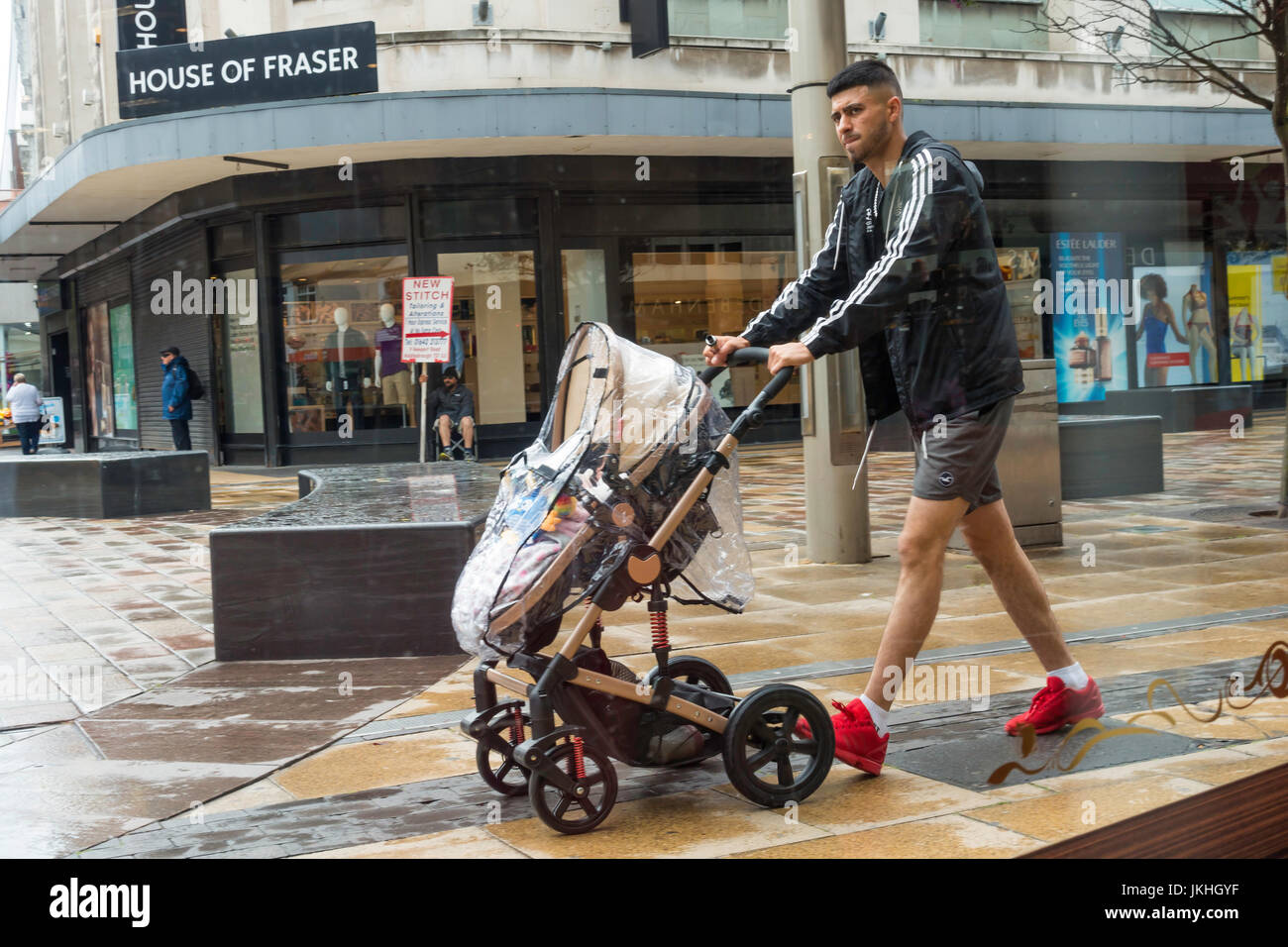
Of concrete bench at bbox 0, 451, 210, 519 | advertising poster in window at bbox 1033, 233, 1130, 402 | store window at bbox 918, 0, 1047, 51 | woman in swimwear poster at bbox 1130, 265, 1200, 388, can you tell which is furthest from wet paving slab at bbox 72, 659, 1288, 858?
woman in swimwear poster at bbox 1130, 265, 1200, 388

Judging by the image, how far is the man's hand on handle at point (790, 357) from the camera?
3454mm

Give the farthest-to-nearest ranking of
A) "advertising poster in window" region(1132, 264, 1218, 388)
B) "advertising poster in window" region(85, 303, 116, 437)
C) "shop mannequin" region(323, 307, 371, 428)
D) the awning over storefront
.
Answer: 1. "advertising poster in window" region(85, 303, 116, 437)
2. "advertising poster in window" region(1132, 264, 1218, 388)
3. "shop mannequin" region(323, 307, 371, 428)
4. the awning over storefront

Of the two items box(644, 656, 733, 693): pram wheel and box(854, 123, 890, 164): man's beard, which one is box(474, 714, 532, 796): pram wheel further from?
box(854, 123, 890, 164): man's beard

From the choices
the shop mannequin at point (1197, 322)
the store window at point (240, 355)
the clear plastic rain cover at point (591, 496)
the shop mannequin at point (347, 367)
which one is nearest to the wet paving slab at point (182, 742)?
the clear plastic rain cover at point (591, 496)

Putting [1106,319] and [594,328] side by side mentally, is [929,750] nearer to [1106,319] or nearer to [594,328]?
[594,328]

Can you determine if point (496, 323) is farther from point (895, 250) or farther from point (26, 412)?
point (895, 250)

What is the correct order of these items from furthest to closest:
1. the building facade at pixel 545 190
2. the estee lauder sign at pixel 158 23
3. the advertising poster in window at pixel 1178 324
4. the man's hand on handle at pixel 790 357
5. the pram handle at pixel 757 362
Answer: the advertising poster in window at pixel 1178 324, the estee lauder sign at pixel 158 23, the building facade at pixel 545 190, the pram handle at pixel 757 362, the man's hand on handle at pixel 790 357

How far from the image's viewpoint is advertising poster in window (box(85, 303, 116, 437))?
2828cm

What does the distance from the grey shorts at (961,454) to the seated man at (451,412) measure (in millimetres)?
12725

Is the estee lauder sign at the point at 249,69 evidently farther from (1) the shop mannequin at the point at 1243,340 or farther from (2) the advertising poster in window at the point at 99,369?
(1) the shop mannequin at the point at 1243,340

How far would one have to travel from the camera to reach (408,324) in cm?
1477

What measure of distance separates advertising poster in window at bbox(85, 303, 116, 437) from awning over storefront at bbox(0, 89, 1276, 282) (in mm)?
7187

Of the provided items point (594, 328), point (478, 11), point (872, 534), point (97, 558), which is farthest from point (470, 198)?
point (594, 328)

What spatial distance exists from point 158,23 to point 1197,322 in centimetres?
1756
